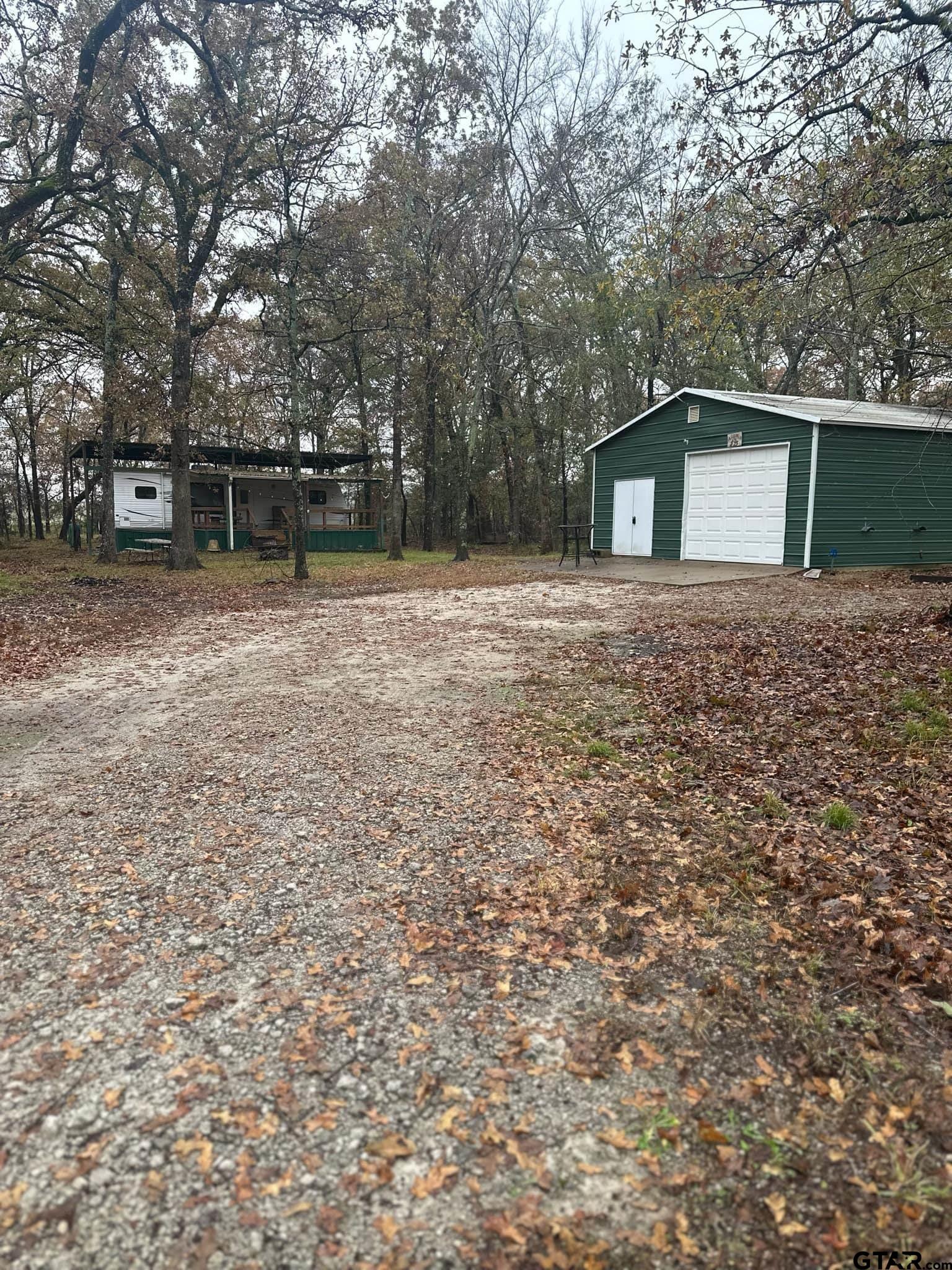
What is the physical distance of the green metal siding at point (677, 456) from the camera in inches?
583

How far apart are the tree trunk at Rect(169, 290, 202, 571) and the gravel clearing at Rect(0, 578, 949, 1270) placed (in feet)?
45.8

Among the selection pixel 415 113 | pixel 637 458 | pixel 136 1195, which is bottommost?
pixel 136 1195

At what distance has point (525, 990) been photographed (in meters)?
2.47

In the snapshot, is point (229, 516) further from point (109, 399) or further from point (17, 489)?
point (17, 489)

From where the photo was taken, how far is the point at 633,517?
1934 centimetres

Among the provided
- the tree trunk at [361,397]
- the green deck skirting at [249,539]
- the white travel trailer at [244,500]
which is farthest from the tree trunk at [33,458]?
the tree trunk at [361,397]

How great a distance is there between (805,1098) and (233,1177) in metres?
1.50

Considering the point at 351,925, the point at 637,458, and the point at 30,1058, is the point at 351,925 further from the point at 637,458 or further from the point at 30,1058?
the point at 637,458

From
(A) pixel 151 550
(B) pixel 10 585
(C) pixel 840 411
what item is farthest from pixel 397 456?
(C) pixel 840 411

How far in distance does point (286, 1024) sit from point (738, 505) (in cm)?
1587

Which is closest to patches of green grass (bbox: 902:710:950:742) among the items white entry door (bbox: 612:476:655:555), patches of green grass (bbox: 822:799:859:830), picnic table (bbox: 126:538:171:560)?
patches of green grass (bbox: 822:799:859:830)

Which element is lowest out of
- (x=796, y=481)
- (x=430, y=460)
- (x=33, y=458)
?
(x=796, y=481)

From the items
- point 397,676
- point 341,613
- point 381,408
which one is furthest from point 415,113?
point 397,676

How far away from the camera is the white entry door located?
18734mm
